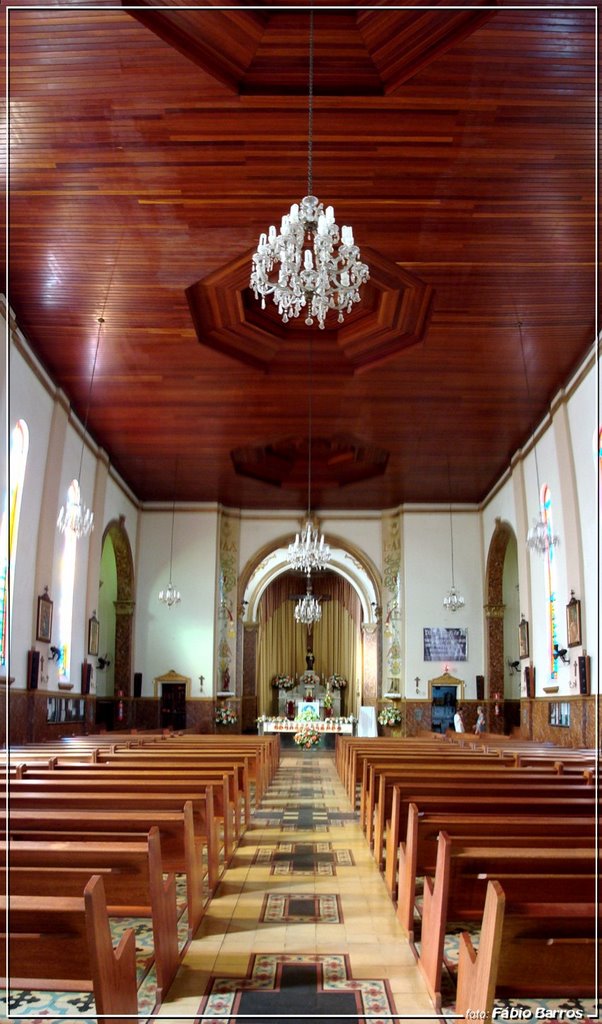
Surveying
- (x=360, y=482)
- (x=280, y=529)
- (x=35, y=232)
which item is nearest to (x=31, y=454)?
(x=35, y=232)

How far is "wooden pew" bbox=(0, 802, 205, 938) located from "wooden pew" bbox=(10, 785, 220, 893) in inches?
14.3

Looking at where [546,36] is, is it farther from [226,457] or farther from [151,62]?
[226,457]

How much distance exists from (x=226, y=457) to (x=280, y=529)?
17.4 feet

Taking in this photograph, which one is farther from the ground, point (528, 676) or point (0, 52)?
point (0, 52)

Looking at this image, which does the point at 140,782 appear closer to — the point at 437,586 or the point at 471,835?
the point at 471,835

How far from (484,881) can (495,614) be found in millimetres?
19466

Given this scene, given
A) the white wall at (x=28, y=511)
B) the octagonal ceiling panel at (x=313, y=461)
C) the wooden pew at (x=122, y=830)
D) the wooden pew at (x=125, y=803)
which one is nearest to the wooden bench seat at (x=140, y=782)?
the wooden pew at (x=125, y=803)

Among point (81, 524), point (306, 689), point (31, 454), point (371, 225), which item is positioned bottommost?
point (306, 689)

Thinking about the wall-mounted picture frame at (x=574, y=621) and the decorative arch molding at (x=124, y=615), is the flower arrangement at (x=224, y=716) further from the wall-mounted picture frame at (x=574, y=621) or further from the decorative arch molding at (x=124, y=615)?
the wall-mounted picture frame at (x=574, y=621)

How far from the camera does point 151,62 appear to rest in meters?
8.16

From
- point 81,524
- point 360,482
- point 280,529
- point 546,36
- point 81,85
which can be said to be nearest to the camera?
point 546,36

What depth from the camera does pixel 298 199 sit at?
10438mm

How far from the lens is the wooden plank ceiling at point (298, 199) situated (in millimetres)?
8055

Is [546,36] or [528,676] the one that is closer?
[546,36]
